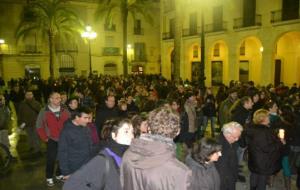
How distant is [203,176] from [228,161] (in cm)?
123

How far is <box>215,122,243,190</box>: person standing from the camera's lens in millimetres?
4074

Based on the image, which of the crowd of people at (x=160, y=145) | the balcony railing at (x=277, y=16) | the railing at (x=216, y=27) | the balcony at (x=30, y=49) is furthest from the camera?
the balcony at (x=30, y=49)

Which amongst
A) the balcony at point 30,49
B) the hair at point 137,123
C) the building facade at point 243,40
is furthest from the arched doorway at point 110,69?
Result: the hair at point 137,123

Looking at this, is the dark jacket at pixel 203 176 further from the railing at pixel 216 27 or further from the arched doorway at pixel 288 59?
the railing at pixel 216 27

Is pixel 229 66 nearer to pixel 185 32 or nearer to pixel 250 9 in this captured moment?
pixel 250 9

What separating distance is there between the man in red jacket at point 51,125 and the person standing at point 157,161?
379cm

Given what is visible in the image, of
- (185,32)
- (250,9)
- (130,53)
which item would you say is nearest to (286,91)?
(250,9)

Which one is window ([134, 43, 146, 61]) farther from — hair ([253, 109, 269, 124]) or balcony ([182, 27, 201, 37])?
hair ([253, 109, 269, 124])

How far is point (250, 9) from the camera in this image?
25500 millimetres

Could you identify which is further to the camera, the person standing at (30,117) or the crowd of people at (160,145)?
the person standing at (30,117)

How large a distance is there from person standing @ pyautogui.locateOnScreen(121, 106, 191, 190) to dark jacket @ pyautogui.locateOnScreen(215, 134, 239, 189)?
1.69 meters

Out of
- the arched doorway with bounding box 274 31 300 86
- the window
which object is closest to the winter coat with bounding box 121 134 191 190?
the arched doorway with bounding box 274 31 300 86

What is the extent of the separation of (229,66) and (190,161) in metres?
25.3

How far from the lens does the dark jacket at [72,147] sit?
185 inches
